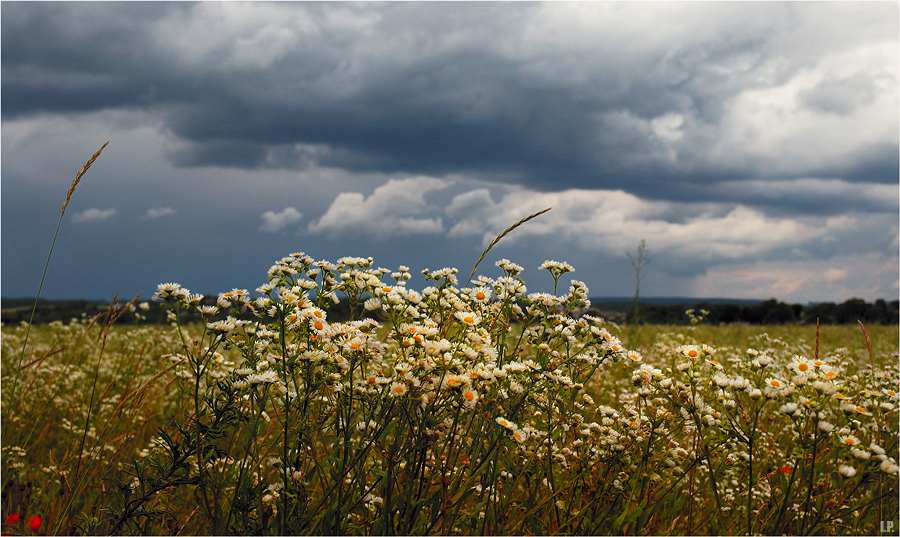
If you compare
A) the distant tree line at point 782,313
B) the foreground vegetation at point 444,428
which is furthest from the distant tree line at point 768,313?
the foreground vegetation at point 444,428

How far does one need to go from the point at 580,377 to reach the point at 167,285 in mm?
2452

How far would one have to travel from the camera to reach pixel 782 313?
23.8m

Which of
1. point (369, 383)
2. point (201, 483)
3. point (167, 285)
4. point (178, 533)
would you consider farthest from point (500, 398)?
point (178, 533)

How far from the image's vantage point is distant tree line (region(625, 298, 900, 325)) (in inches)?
797

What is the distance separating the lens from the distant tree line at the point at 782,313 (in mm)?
20234

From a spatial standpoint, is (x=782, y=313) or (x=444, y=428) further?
(x=782, y=313)

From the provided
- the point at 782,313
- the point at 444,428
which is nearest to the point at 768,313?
the point at 782,313

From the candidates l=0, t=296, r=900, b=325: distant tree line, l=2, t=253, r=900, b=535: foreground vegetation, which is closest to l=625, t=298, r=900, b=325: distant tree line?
l=0, t=296, r=900, b=325: distant tree line

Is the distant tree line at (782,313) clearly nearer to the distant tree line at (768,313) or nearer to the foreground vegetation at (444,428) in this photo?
the distant tree line at (768,313)

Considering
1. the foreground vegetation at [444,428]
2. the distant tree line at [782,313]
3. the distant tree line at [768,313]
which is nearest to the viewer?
the foreground vegetation at [444,428]

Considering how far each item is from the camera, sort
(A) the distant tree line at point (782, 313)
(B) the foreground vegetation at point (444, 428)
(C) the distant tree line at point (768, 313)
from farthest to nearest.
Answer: (A) the distant tree line at point (782, 313)
(C) the distant tree line at point (768, 313)
(B) the foreground vegetation at point (444, 428)

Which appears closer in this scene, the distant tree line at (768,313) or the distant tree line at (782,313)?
the distant tree line at (768,313)

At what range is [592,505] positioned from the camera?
3.31 metres

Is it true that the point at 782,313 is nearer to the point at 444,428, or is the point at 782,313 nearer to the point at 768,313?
the point at 768,313
